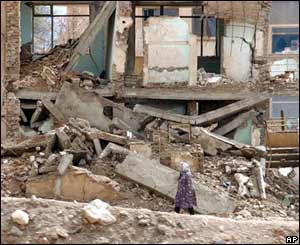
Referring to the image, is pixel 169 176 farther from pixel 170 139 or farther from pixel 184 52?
pixel 184 52

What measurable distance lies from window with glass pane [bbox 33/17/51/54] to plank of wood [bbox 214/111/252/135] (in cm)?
613

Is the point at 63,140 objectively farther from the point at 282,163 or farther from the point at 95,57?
the point at 95,57

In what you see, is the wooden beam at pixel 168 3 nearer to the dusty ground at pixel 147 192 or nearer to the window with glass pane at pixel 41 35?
the window with glass pane at pixel 41 35

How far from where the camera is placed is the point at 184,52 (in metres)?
15.2

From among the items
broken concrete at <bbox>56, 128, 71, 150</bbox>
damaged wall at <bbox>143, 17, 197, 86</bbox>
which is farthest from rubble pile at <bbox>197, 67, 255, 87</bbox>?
broken concrete at <bbox>56, 128, 71, 150</bbox>

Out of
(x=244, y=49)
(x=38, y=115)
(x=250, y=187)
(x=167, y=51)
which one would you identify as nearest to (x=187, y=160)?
(x=250, y=187)

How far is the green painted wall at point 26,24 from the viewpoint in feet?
57.4

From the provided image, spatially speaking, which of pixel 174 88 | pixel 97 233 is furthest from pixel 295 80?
pixel 97 233

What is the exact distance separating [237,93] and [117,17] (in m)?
3.23

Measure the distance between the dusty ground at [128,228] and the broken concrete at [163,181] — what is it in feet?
14.4

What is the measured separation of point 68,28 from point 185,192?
38.0 feet

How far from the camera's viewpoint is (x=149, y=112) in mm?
14297

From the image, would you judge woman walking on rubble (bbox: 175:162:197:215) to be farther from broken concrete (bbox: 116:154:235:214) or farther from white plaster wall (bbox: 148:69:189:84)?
white plaster wall (bbox: 148:69:189:84)

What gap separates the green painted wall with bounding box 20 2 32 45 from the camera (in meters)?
17.5
